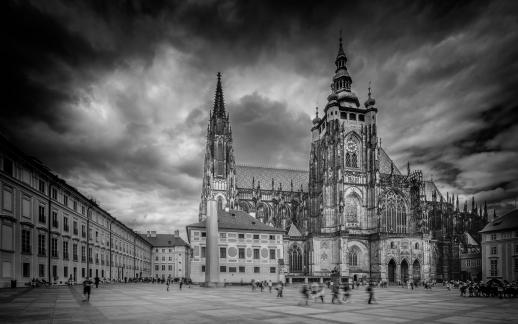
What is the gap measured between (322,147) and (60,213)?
5932 centimetres

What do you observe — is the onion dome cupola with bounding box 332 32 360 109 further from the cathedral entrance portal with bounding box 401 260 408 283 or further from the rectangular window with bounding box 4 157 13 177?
the rectangular window with bounding box 4 157 13 177

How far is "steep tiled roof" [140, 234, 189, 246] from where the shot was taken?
125438 mm

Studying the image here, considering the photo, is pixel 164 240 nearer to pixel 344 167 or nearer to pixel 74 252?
pixel 344 167

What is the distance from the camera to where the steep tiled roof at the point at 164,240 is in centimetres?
12544

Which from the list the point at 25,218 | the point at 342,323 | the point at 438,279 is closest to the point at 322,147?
the point at 438,279

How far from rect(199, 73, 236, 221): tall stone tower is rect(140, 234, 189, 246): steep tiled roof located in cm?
3210

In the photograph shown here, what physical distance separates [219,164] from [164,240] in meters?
44.9

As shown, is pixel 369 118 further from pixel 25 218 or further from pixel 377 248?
pixel 25 218

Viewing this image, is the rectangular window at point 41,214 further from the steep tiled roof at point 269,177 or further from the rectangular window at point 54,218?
the steep tiled roof at point 269,177

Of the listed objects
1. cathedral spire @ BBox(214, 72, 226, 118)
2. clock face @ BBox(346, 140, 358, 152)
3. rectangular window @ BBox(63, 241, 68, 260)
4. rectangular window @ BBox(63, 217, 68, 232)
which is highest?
cathedral spire @ BBox(214, 72, 226, 118)

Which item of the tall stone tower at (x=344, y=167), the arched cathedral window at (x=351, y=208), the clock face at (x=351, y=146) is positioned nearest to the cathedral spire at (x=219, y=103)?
Result: the tall stone tower at (x=344, y=167)

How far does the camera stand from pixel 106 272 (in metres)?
62.7

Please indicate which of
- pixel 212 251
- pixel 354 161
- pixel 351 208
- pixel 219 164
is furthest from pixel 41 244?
pixel 354 161

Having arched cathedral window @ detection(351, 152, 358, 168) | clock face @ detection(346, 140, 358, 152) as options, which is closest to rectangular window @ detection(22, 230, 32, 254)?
arched cathedral window @ detection(351, 152, 358, 168)
